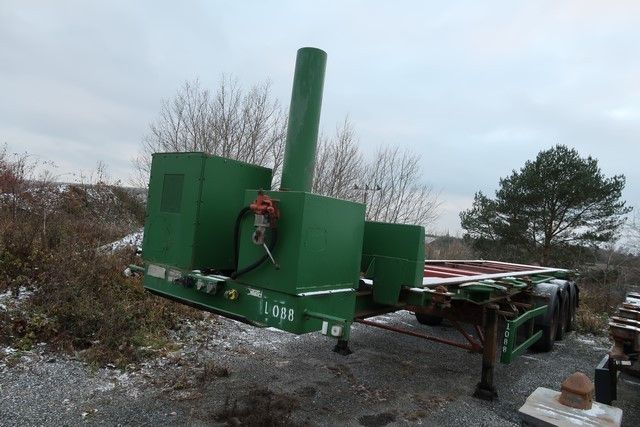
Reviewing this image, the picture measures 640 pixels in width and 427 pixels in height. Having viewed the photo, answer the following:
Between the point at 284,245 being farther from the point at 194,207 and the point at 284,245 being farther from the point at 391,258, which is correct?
the point at 391,258

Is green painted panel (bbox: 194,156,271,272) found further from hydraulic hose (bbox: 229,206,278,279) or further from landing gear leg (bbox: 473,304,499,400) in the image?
landing gear leg (bbox: 473,304,499,400)

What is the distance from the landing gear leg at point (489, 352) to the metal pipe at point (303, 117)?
2.66 meters

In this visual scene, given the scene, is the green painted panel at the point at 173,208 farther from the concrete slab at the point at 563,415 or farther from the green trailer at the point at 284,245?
the concrete slab at the point at 563,415

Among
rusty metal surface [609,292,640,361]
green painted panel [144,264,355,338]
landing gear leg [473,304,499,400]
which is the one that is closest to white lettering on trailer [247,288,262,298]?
green painted panel [144,264,355,338]

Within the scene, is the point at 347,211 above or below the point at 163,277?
above

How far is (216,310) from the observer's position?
381cm

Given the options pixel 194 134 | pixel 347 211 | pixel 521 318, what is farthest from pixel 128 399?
pixel 194 134

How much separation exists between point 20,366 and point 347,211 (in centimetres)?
376

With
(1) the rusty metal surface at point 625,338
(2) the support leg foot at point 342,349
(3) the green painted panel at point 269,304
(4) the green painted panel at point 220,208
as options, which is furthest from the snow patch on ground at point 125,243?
(1) the rusty metal surface at point 625,338

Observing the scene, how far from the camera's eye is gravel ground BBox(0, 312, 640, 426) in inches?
161

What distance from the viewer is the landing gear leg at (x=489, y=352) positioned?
16.6 ft

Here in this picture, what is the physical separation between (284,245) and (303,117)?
1.17m

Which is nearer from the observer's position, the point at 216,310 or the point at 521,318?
the point at 216,310

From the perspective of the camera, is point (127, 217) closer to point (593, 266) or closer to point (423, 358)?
point (423, 358)
